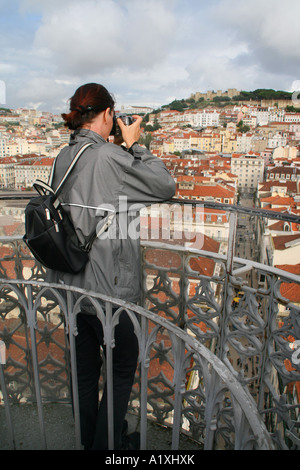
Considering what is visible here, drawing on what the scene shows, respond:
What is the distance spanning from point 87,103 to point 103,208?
39cm

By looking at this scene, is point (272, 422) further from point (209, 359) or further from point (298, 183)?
point (298, 183)

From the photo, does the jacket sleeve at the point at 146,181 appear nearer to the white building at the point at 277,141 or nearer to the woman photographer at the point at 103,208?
the woman photographer at the point at 103,208

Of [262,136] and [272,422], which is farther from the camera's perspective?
[262,136]

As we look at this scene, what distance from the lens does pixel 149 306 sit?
199 cm

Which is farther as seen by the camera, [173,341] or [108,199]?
[108,199]

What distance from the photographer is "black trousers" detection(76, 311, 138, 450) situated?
53.1 inches

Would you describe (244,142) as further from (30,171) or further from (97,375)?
(97,375)

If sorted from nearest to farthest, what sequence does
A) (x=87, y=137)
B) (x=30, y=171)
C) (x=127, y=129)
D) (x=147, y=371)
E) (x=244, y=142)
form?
(x=147, y=371) → (x=87, y=137) → (x=127, y=129) → (x=30, y=171) → (x=244, y=142)

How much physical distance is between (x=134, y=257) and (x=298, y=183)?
3339cm

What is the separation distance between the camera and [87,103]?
4.38 ft

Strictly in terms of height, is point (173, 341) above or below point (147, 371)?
above

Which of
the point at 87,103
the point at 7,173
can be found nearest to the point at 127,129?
the point at 87,103

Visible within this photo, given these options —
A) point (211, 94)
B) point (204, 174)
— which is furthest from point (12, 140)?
point (211, 94)

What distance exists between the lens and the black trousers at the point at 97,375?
135cm
